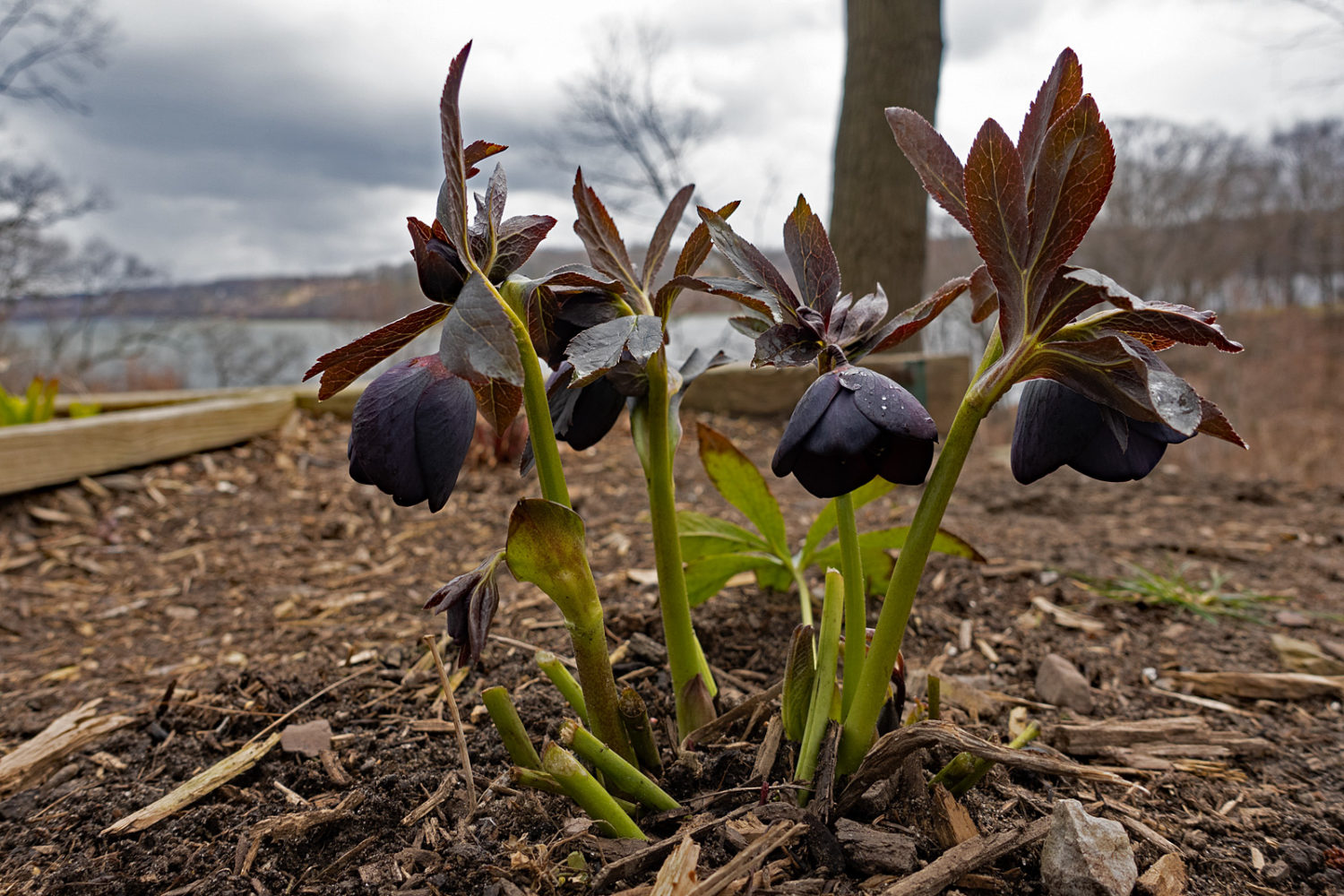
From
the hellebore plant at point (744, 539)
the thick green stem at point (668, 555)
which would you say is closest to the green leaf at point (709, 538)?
the hellebore plant at point (744, 539)

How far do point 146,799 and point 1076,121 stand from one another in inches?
50.9

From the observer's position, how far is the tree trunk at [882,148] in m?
3.62

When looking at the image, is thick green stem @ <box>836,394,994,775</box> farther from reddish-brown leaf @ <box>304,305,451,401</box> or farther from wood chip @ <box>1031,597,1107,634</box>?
wood chip @ <box>1031,597,1107,634</box>

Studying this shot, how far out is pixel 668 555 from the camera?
0.84 m

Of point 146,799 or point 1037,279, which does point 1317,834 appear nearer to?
point 1037,279

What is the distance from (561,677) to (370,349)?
14.9 inches

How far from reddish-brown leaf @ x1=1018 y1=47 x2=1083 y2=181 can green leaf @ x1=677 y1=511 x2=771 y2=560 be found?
72cm

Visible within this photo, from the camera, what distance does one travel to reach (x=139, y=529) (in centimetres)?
264

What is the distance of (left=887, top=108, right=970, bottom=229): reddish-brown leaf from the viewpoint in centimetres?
73

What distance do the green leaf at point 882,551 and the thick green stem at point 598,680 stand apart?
0.43 m

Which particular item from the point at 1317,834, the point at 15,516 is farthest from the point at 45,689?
the point at 1317,834

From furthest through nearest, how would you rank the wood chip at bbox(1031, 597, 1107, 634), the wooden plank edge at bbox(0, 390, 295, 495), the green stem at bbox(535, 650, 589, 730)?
the wooden plank edge at bbox(0, 390, 295, 495), the wood chip at bbox(1031, 597, 1107, 634), the green stem at bbox(535, 650, 589, 730)

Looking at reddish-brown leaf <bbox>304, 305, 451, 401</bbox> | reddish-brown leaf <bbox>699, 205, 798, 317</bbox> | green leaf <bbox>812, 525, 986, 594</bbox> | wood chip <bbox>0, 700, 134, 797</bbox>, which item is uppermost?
reddish-brown leaf <bbox>699, 205, 798, 317</bbox>

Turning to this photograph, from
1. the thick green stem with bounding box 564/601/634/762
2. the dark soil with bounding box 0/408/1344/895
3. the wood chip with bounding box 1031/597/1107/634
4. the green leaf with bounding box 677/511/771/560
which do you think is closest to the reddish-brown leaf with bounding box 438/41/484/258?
the thick green stem with bounding box 564/601/634/762
